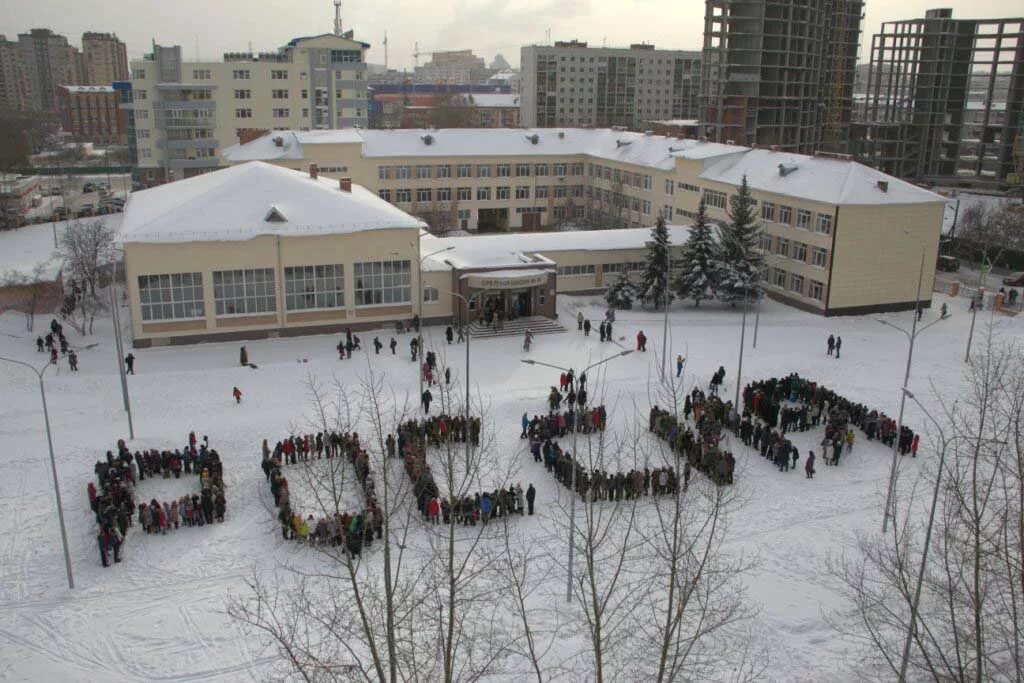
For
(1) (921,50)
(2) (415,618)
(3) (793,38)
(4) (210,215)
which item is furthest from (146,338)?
(1) (921,50)

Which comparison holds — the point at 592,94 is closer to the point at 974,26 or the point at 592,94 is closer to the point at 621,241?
the point at 974,26

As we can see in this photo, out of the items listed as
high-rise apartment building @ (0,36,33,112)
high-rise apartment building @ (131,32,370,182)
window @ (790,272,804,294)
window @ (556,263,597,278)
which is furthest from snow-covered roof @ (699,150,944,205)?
high-rise apartment building @ (0,36,33,112)

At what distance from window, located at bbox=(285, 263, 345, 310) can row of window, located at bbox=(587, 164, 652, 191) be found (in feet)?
79.6

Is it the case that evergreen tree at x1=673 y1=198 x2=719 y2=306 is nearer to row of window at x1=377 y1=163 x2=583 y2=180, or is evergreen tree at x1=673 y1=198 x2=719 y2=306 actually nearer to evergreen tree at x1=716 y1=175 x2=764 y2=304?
evergreen tree at x1=716 y1=175 x2=764 y2=304

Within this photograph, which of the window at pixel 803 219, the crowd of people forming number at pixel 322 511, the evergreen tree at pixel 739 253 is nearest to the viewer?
the crowd of people forming number at pixel 322 511

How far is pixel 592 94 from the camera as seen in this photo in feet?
393

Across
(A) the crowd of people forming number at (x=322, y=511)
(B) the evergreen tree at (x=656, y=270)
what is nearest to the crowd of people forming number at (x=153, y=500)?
(A) the crowd of people forming number at (x=322, y=511)

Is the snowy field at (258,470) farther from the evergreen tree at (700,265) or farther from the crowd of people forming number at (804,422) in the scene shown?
the evergreen tree at (700,265)

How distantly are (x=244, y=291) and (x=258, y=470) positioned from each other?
43.0ft

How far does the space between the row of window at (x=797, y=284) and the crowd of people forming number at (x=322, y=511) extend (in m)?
24.7

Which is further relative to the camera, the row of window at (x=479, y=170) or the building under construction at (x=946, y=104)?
the building under construction at (x=946, y=104)

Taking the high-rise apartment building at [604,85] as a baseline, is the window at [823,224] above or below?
below

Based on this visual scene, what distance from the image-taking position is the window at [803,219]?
40.0 metres

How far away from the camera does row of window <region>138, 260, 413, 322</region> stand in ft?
110
